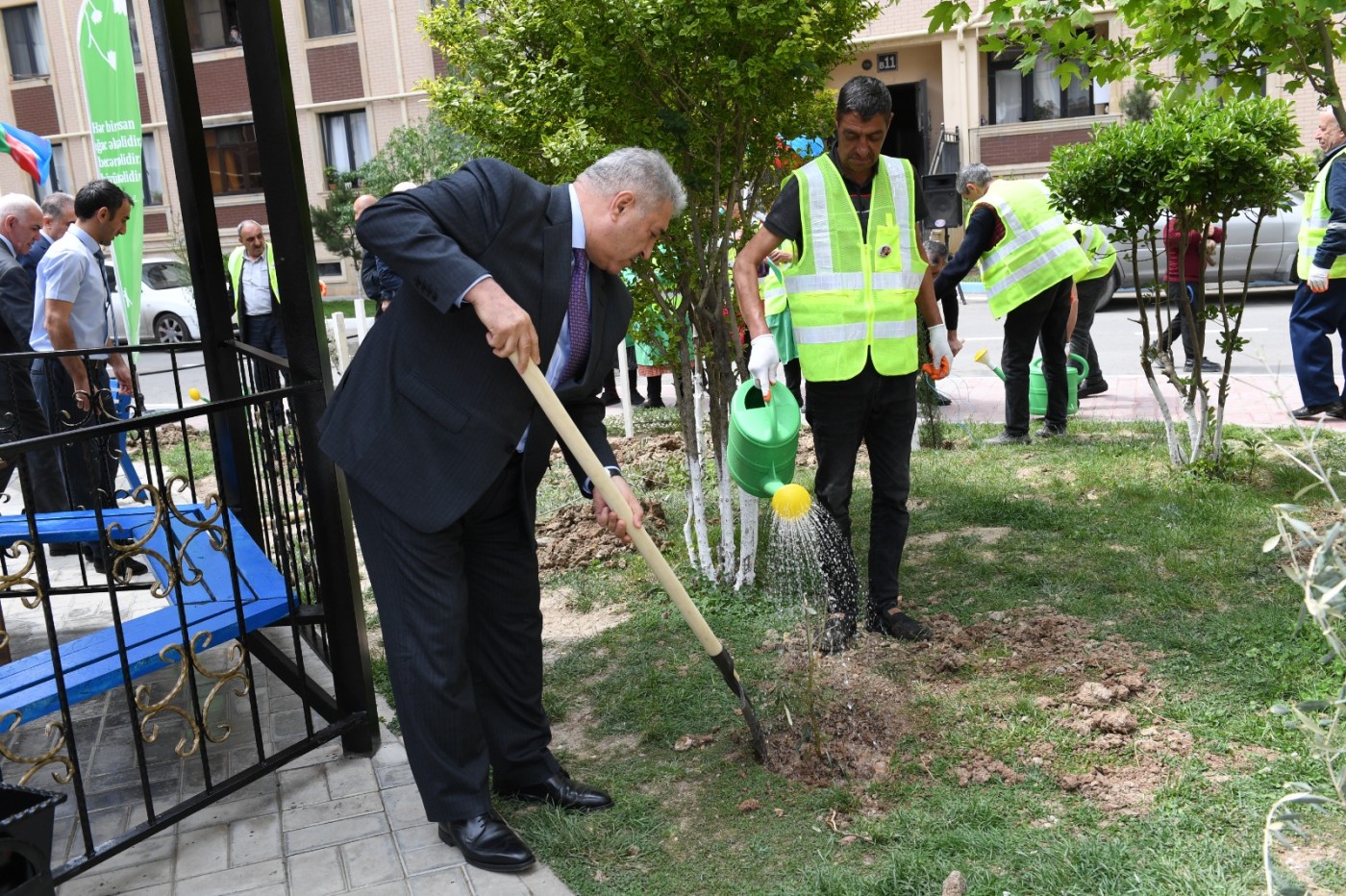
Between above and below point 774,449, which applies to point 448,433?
above

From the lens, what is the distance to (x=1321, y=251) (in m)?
7.20

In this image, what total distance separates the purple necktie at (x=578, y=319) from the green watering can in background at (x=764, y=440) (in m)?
1.08

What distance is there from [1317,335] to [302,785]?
22.8 ft

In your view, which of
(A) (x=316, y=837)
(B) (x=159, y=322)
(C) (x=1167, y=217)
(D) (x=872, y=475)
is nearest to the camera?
(A) (x=316, y=837)

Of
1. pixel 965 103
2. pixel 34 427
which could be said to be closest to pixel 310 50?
pixel 965 103

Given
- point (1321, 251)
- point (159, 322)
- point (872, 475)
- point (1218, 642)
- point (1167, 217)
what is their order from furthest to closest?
1. point (159, 322)
2. point (1321, 251)
3. point (1167, 217)
4. point (872, 475)
5. point (1218, 642)

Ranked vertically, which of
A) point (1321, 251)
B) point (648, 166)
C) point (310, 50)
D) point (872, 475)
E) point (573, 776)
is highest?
point (310, 50)

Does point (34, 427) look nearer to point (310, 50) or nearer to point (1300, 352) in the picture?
point (1300, 352)

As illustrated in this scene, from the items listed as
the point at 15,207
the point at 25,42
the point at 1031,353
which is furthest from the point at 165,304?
the point at 1031,353

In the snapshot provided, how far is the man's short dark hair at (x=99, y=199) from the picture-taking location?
599 cm

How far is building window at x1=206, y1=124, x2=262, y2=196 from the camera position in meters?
29.2

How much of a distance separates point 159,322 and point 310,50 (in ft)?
34.2

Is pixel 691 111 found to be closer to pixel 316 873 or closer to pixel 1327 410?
pixel 316 873

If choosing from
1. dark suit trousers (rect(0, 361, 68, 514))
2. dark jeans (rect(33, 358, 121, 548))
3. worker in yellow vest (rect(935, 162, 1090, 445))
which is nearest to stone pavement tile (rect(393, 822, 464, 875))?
dark jeans (rect(33, 358, 121, 548))
